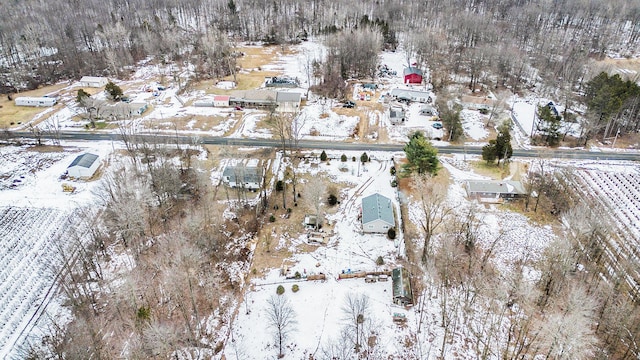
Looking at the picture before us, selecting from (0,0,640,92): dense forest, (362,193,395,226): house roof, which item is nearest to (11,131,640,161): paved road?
(362,193,395,226): house roof

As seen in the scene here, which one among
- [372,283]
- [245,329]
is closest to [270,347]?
[245,329]

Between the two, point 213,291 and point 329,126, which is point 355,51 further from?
point 213,291

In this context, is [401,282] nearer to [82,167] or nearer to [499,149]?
[499,149]

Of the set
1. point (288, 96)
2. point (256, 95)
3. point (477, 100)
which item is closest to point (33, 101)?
point (256, 95)

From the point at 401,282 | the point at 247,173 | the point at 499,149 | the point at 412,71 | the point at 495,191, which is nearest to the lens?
the point at 401,282

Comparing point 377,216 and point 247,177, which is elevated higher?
point 247,177

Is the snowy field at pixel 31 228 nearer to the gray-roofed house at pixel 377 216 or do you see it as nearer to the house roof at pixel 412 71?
the gray-roofed house at pixel 377 216

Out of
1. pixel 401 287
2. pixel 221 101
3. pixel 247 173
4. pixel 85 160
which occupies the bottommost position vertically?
pixel 401 287
